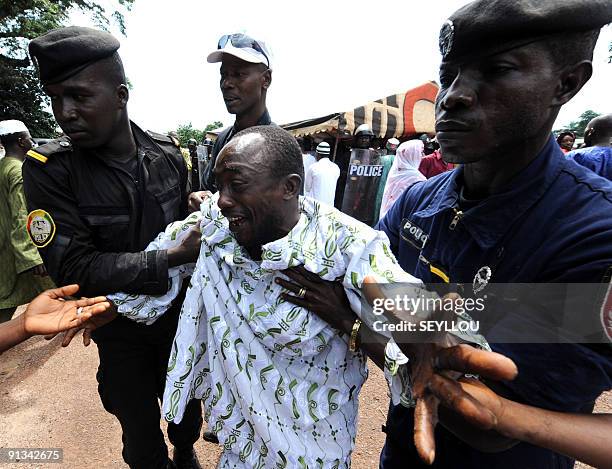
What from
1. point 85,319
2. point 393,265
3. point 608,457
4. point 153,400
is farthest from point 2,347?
point 608,457

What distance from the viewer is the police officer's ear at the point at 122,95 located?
5.73 feet

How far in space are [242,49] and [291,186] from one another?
1.37 meters

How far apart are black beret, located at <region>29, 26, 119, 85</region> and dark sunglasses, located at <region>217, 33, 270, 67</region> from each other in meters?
0.89

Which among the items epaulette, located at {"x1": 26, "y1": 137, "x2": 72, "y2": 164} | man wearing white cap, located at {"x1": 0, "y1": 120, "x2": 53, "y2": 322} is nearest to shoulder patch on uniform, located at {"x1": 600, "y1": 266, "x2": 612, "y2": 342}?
epaulette, located at {"x1": 26, "y1": 137, "x2": 72, "y2": 164}

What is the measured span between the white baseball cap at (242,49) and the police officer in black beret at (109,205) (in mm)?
707

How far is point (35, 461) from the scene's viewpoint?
2.43 metres

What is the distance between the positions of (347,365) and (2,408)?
327 cm

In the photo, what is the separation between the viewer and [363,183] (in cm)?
582

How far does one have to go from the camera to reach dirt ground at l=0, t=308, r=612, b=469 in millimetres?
2527

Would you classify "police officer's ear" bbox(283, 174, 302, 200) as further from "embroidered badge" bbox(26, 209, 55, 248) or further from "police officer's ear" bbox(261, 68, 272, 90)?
"police officer's ear" bbox(261, 68, 272, 90)

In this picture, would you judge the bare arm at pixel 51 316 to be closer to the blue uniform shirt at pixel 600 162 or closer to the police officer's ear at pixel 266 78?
the police officer's ear at pixel 266 78

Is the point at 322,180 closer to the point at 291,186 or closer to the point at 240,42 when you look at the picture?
the point at 240,42

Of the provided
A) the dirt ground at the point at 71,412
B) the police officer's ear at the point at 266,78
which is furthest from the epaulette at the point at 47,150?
the dirt ground at the point at 71,412

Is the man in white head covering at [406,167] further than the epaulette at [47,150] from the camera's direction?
Yes
